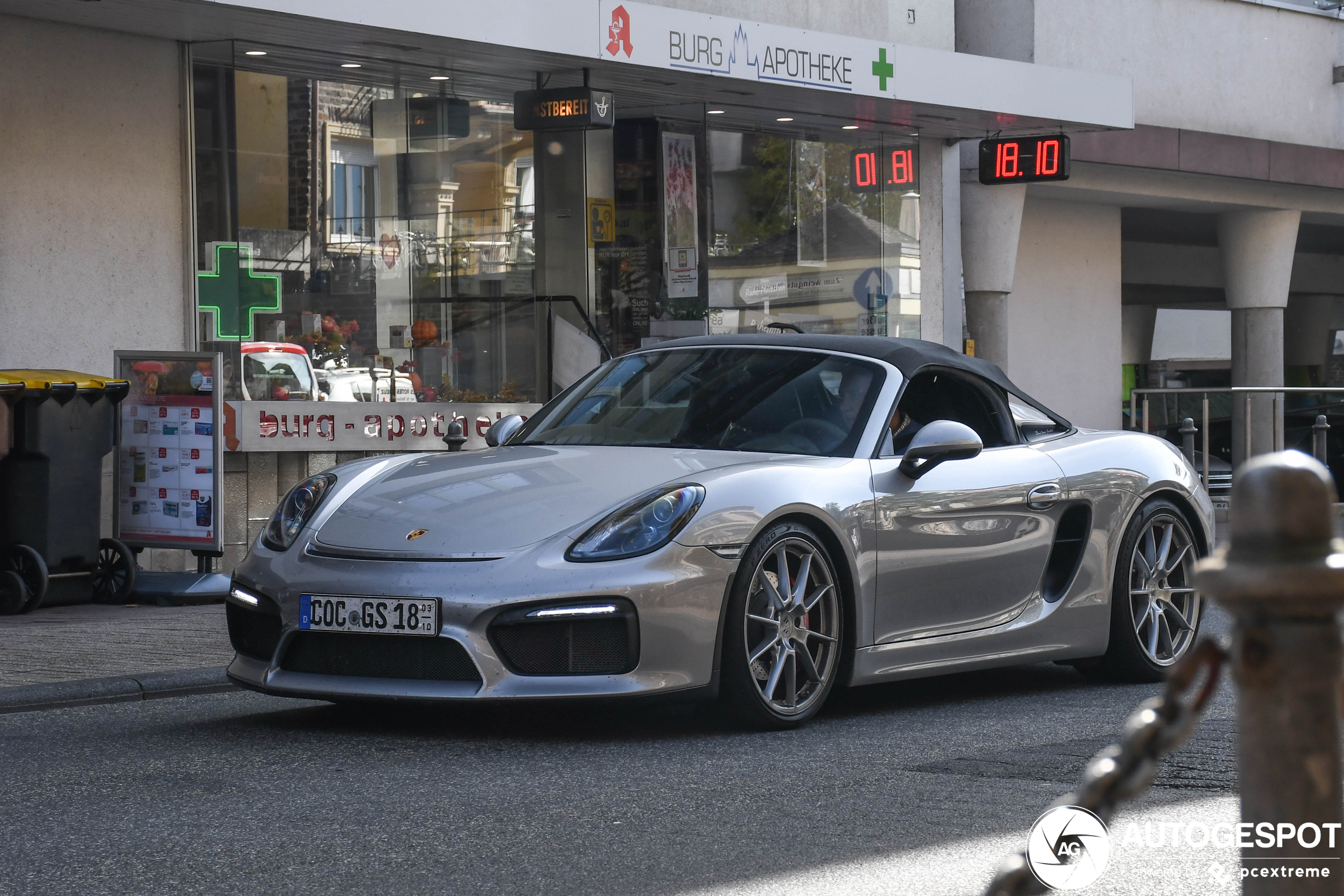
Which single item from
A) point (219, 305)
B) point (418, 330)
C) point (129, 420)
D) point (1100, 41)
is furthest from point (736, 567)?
point (1100, 41)

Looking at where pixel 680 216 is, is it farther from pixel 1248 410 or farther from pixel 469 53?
pixel 1248 410

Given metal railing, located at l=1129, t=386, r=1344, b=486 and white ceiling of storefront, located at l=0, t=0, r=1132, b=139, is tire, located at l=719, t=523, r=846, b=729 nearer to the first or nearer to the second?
white ceiling of storefront, located at l=0, t=0, r=1132, b=139

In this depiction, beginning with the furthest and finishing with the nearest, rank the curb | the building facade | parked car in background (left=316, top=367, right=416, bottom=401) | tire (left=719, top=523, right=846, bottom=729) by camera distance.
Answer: parked car in background (left=316, top=367, right=416, bottom=401), the building facade, the curb, tire (left=719, top=523, right=846, bottom=729)

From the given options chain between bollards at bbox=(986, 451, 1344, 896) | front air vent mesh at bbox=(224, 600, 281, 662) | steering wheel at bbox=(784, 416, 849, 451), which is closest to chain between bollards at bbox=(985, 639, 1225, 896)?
chain between bollards at bbox=(986, 451, 1344, 896)

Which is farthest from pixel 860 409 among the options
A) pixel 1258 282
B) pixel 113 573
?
pixel 1258 282

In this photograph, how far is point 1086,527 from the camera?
687cm

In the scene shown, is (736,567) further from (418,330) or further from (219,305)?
(418,330)

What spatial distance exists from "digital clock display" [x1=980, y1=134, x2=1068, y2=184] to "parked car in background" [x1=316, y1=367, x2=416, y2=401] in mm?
6672

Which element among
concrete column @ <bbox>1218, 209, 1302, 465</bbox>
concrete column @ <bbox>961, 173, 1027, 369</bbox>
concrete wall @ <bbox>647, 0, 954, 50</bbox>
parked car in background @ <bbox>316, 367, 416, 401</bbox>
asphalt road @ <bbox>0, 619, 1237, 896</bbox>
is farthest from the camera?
concrete column @ <bbox>1218, 209, 1302, 465</bbox>

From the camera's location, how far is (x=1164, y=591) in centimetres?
723

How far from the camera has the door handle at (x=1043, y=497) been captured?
21.8 ft

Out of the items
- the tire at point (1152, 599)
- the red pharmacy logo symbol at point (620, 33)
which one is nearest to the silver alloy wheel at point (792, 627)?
the tire at point (1152, 599)

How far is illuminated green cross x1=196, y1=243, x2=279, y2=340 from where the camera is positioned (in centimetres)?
1238

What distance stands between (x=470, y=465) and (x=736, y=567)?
3.57 feet
